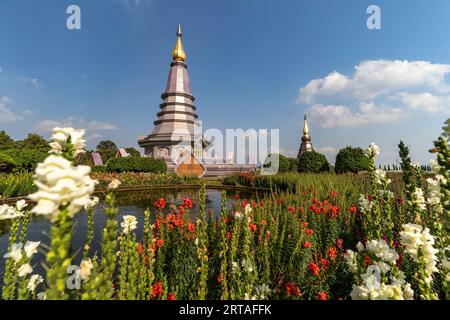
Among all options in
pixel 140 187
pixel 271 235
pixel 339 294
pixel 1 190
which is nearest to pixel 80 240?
pixel 271 235

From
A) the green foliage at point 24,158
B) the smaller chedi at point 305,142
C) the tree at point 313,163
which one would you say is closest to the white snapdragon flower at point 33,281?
the green foliage at point 24,158

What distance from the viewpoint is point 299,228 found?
12.9ft

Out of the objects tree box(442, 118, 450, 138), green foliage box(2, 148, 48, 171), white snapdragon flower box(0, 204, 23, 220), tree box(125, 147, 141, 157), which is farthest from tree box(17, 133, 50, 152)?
tree box(442, 118, 450, 138)

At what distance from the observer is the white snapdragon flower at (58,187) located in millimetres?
970

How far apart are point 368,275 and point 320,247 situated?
3160 millimetres

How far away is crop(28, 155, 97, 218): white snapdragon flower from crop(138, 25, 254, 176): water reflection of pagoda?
27.3m

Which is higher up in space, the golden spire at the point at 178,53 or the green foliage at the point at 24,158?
the golden spire at the point at 178,53

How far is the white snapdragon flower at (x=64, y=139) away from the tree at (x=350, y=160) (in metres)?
27.9

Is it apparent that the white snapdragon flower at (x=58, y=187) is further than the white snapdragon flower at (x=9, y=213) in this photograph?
No

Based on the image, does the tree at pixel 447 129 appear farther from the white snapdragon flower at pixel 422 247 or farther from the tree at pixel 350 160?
the tree at pixel 350 160

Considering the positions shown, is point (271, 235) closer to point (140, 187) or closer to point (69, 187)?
point (69, 187)

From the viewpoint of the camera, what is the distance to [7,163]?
1759cm
